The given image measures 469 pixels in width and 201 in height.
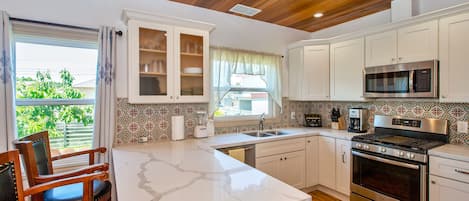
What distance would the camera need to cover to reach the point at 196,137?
112 inches

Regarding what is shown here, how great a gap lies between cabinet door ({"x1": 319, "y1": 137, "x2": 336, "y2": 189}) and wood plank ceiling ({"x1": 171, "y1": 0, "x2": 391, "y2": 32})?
5.51 feet

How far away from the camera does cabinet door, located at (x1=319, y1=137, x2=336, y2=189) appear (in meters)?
3.06

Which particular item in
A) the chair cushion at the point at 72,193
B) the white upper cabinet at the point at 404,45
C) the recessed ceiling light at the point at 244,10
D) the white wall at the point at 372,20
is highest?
the recessed ceiling light at the point at 244,10

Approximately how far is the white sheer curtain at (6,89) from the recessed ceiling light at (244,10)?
222 cm

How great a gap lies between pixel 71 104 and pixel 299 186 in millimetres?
2847

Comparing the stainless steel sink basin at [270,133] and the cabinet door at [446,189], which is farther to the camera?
the stainless steel sink basin at [270,133]

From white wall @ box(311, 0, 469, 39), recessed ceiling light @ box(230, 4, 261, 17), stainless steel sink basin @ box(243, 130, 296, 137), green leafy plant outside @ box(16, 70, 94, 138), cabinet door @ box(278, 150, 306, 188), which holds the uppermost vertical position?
recessed ceiling light @ box(230, 4, 261, 17)

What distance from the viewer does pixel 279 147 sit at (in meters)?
2.95

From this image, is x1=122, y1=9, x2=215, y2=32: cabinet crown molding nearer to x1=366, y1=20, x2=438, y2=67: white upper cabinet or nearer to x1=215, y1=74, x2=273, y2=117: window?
x1=215, y1=74, x2=273, y2=117: window

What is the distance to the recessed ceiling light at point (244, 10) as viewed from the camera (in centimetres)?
294

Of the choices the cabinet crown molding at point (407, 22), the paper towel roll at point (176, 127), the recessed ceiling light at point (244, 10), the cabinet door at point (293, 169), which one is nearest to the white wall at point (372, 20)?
the cabinet crown molding at point (407, 22)

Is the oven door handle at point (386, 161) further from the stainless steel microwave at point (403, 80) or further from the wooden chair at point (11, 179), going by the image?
the wooden chair at point (11, 179)

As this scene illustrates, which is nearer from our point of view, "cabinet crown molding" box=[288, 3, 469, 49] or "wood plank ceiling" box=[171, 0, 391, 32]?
"cabinet crown molding" box=[288, 3, 469, 49]

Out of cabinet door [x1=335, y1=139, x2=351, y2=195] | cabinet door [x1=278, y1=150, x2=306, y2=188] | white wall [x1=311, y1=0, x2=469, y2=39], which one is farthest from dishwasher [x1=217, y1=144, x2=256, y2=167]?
white wall [x1=311, y1=0, x2=469, y2=39]
